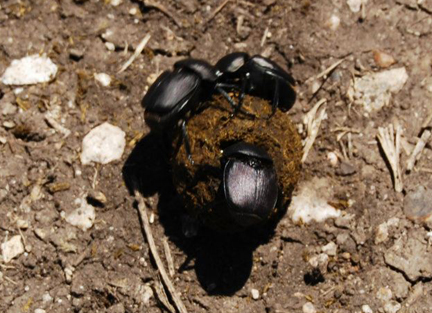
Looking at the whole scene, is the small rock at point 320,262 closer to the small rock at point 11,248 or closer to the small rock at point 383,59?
the small rock at point 383,59

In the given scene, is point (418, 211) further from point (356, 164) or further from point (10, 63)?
point (10, 63)

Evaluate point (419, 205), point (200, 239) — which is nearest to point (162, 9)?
point (200, 239)

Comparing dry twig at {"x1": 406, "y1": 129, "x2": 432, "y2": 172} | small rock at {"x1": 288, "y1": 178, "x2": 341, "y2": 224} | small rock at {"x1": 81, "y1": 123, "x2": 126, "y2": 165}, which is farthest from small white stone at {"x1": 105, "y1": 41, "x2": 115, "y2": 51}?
dry twig at {"x1": 406, "y1": 129, "x2": 432, "y2": 172}

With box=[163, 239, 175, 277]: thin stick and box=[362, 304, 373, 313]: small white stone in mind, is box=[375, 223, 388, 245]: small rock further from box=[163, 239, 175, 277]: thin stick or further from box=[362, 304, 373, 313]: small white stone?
box=[163, 239, 175, 277]: thin stick

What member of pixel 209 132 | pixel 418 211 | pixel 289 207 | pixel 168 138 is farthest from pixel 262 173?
pixel 418 211

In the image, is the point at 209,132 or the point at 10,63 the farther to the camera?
the point at 10,63

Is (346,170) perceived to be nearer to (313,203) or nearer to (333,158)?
(333,158)
